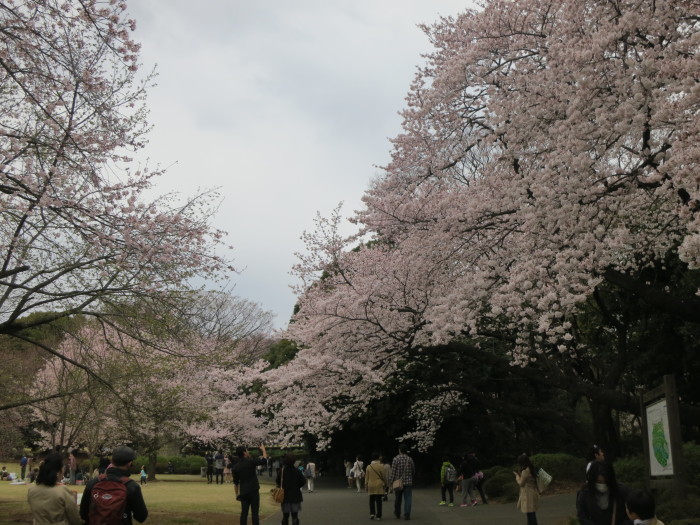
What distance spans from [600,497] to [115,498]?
4.52 m

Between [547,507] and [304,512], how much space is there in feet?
19.7

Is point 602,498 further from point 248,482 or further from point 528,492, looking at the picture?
point 248,482

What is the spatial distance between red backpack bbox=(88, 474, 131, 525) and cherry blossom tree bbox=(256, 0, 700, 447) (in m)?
5.81

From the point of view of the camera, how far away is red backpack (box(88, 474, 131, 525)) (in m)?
5.59

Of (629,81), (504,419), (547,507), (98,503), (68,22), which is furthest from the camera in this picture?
(504,419)

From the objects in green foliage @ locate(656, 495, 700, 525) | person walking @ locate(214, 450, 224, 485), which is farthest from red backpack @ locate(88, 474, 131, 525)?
person walking @ locate(214, 450, 224, 485)

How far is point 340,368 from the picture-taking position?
18031mm

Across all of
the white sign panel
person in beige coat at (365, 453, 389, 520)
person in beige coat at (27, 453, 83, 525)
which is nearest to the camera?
person in beige coat at (27, 453, 83, 525)

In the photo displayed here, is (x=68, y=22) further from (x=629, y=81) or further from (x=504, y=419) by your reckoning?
(x=504, y=419)

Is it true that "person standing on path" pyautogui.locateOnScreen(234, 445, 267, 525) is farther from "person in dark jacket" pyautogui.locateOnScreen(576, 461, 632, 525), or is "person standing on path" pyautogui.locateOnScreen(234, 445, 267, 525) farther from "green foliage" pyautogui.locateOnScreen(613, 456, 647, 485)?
"green foliage" pyautogui.locateOnScreen(613, 456, 647, 485)

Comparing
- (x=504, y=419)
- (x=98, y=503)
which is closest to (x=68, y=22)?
(x=98, y=503)

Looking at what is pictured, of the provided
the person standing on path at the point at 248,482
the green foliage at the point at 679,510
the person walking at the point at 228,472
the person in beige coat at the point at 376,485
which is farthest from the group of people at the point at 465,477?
the person walking at the point at 228,472

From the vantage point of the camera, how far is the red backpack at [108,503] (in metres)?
5.59

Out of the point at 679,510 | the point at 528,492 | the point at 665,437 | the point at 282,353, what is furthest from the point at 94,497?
the point at 282,353
